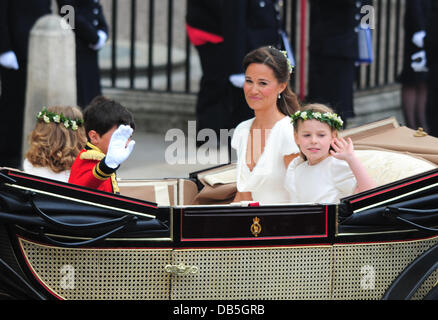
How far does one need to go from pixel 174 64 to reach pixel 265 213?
20.3 feet

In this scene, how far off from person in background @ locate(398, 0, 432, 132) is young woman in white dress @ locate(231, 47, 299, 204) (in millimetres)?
3427

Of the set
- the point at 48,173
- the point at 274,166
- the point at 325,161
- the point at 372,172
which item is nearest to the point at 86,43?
the point at 48,173

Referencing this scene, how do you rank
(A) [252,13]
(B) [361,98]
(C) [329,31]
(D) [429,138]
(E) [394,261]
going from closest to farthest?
1. (E) [394,261]
2. (D) [429,138]
3. (A) [252,13]
4. (C) [329,31]
5. (B) [361,98]

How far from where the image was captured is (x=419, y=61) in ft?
26.6

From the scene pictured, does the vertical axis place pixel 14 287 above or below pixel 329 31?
below

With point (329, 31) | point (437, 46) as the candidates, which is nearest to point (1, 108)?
point (329, 31)

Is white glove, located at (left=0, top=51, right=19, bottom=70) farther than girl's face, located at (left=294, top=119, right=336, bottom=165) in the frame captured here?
Yes

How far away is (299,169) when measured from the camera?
4.38 m

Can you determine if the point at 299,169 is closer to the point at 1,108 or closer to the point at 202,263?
the point at 202,263

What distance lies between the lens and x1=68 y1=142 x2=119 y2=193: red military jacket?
4039 millimetres

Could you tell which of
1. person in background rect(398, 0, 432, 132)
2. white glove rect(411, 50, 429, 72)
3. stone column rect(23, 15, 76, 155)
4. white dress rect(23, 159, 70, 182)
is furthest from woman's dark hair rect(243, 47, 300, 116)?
white glove rect(411, 50, 429, 72)

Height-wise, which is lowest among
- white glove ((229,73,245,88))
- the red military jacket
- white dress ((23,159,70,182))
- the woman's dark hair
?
white dress ((23,159,70,182))

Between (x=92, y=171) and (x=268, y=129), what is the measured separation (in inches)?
35.2

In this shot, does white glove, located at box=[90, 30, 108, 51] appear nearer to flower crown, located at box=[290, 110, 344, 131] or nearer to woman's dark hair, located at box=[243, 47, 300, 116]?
woman's dark hair, located at box=[243, 47, 300, 116]
